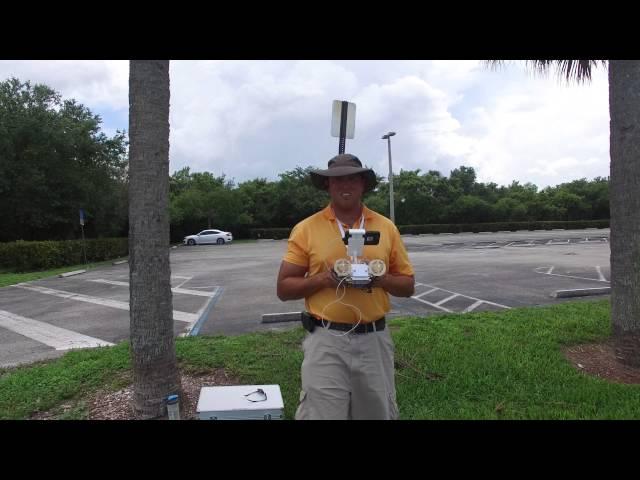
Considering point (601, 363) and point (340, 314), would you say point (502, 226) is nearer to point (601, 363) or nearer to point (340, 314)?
point (601, 363)

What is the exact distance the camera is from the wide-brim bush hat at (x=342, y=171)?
8.16ft

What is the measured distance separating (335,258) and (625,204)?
3873 mm

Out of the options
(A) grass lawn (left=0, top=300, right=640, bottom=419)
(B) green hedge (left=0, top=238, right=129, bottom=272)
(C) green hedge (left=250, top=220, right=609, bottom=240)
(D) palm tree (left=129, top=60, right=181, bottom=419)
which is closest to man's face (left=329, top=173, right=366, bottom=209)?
(D) palm tree (left=129, top=60, right=181, bottom=419)

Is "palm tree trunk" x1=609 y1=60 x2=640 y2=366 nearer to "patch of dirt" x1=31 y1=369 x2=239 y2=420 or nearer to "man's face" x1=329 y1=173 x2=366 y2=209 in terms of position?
"man's face" x1=329 y1=173 x2=366 y2=209

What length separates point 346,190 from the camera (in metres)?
2.55

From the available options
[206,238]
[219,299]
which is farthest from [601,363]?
[206,238]

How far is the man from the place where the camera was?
242cm

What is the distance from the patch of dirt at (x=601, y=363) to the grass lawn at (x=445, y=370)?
0.58 ft

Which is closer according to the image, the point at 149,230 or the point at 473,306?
the point at 149,230

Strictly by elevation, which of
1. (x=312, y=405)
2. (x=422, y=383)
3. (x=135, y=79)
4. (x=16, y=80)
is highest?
(x=16, y=80)

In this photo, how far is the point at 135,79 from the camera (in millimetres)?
3535

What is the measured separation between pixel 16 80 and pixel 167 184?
24.3 metres
